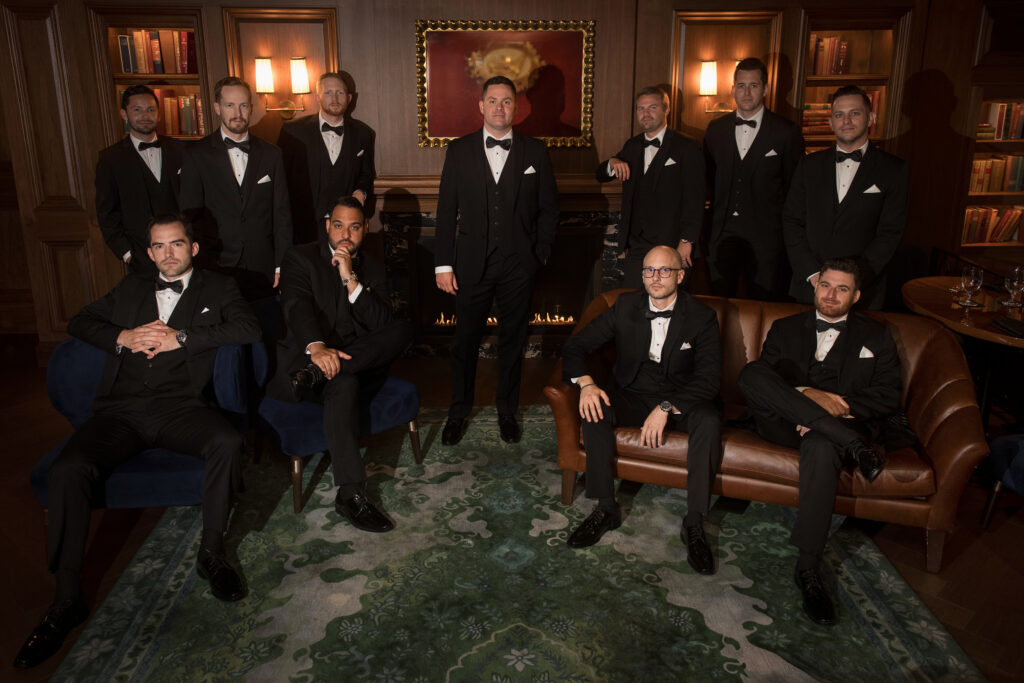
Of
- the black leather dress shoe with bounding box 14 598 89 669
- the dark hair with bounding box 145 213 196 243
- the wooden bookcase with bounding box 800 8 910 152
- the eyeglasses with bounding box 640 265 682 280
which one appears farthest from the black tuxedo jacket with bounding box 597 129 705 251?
the black leather dress shoe with bounding box 14 598 89 669

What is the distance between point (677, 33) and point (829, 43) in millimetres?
1152

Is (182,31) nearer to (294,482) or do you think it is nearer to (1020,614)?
(294,482)

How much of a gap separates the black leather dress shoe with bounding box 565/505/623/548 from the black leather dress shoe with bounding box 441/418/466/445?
1.08 meters

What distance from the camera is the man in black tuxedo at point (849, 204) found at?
12.7 ft

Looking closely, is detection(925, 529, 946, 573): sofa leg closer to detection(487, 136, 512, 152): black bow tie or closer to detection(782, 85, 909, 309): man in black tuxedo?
detection(782, 85, 909, 309): man in black tuxedo

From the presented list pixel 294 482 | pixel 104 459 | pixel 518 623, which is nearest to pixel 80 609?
pixel 104 459

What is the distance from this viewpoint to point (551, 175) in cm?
418

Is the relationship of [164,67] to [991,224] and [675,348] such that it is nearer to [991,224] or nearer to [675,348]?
[675,348]

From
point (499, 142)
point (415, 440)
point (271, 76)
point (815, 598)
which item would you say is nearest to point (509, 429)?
point (415, 440)

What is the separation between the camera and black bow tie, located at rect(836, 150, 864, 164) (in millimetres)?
3916

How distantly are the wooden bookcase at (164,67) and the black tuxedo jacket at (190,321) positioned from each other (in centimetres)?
246

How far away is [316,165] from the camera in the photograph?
192 inches

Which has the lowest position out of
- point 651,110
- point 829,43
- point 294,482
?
point 294,482

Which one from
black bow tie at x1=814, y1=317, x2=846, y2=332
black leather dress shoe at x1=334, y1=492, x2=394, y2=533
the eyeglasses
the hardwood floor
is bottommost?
the hardwood floor
